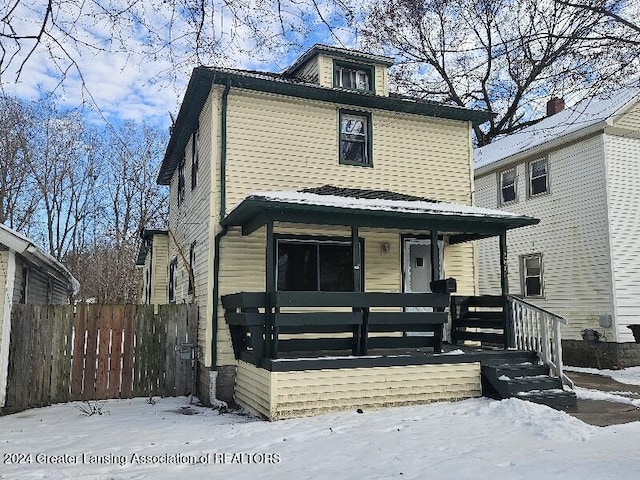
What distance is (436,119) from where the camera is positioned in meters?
11.8

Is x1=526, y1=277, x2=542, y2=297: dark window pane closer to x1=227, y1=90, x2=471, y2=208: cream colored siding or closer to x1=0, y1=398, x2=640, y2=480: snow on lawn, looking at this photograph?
x1=227, y1=90, x2=471, y2=208: cream colored siding

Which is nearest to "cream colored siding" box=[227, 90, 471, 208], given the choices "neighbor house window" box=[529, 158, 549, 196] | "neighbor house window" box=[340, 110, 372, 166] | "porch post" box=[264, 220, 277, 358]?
"neighbor house window" box=[340, 110, 372, 166]

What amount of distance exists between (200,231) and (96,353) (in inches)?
114

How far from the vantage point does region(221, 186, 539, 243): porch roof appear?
8148 mm

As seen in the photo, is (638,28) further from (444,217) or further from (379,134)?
(379,134)

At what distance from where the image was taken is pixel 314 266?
405 inches

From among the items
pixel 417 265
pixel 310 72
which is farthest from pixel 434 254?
pixel 310 72

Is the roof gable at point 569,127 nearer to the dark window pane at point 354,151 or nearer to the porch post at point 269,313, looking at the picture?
the dark window pane at point 354,151

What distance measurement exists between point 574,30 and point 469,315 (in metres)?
5.43

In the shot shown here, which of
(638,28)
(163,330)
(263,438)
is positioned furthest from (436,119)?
(263,438)

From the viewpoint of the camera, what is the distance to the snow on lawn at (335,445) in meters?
5.12

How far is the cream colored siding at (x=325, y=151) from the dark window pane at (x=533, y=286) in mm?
5779

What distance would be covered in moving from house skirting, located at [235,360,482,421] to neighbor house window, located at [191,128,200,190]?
181 inches

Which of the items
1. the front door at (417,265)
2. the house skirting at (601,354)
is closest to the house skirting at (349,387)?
the front door at (417,265)
